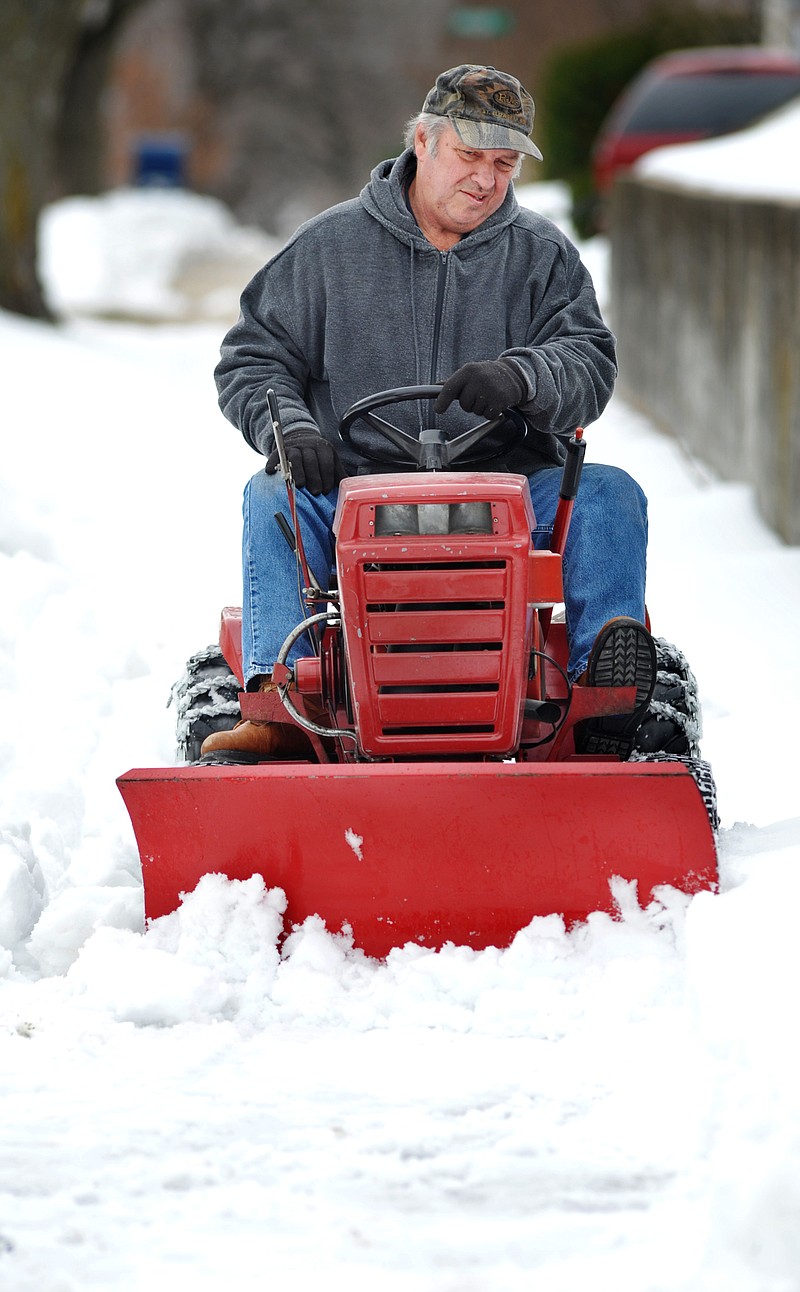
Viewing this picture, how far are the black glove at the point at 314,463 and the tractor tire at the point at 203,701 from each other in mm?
593

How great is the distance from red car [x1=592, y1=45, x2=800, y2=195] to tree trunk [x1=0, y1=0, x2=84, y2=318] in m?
4.96

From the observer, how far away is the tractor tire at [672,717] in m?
3.93

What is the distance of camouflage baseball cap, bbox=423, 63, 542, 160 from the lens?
3.78 metres

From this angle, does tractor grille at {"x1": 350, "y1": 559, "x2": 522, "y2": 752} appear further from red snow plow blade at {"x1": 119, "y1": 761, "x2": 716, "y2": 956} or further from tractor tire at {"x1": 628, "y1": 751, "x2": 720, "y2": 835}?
tractor tire at {"x1": 628, "y1": 751, "x2": 720, "y2": 835}

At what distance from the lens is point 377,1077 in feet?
10.1

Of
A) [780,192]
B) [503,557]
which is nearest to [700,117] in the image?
[780,192]

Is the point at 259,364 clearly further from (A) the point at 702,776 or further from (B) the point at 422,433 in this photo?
(A) the point at 702,776

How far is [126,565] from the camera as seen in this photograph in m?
7.37

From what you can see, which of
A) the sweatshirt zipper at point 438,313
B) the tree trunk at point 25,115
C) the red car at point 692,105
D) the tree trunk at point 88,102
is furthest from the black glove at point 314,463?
the tree trunk at point 88,102

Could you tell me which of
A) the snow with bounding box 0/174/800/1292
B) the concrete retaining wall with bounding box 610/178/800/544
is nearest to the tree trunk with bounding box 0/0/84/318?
the concrete retaining wall with bounding box 610/178/800/544

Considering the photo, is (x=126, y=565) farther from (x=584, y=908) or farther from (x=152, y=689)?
(x=584, y=908)

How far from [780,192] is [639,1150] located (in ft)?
21.6

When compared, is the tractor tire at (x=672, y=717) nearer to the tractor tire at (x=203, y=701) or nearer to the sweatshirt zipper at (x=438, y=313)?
the sweatshirt zipper at (x=438, y=313)

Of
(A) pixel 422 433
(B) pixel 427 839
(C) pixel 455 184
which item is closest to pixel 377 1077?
(B) pixel 427 839
